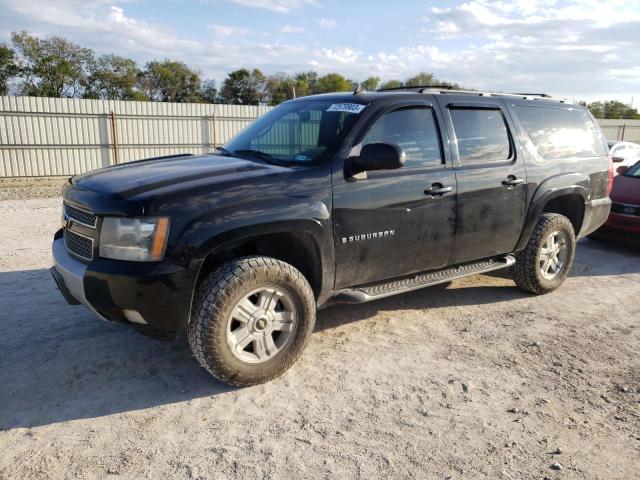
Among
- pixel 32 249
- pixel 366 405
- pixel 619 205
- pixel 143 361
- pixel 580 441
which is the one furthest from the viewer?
pixel 619 205

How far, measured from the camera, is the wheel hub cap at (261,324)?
325 cm

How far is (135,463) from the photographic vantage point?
259 cm

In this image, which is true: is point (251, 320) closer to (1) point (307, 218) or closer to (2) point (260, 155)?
(1) point (307, 218)

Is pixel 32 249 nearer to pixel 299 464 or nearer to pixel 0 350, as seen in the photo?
pixel 0 350

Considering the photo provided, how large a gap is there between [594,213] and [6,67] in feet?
129

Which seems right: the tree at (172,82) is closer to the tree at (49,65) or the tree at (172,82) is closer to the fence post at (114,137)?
the tree at (49,65)

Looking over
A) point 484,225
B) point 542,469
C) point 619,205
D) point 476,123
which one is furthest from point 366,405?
point 619,205

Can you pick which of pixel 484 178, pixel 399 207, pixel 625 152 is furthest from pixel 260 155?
pixel 625 152

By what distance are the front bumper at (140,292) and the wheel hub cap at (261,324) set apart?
0.33 metres

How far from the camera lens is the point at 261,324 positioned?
3.33 metres

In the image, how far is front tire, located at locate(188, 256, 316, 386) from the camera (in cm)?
311

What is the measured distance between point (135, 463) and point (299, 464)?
83 centimetres

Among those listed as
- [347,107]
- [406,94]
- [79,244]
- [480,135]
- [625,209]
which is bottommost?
[625,209]

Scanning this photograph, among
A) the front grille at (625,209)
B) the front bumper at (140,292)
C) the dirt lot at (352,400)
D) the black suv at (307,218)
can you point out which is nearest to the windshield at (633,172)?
the front grille at (625,209)
